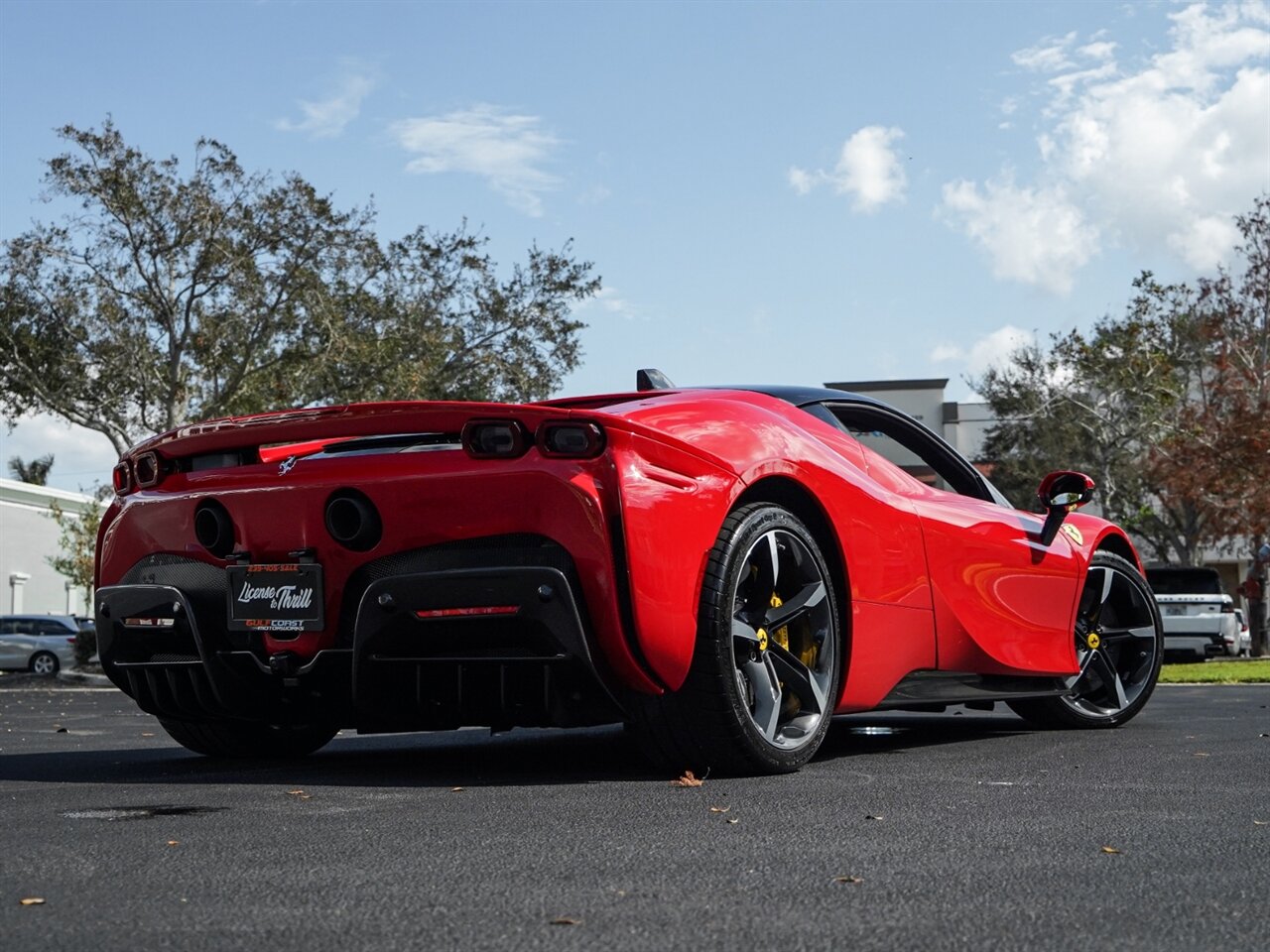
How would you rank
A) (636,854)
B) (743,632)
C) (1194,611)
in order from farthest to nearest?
(1194,611) → (743,632) → (636,854)

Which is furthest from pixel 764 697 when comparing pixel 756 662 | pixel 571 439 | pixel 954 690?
pixel 954 690

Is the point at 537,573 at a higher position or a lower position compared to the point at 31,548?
lower

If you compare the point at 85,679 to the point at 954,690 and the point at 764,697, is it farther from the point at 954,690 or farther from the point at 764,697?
the point at 764,697

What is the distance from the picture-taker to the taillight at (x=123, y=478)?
206 inches

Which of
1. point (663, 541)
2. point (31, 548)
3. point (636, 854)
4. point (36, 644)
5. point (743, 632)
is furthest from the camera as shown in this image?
point (31, 548)

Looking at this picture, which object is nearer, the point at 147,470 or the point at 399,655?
the point at 399,655

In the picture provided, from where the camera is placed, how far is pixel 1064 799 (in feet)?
14.0

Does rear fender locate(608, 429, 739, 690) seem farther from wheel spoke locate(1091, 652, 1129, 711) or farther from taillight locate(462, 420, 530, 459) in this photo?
wheel spoke locate(1091, 652, 1129, 711)

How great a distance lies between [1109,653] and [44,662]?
30.4m

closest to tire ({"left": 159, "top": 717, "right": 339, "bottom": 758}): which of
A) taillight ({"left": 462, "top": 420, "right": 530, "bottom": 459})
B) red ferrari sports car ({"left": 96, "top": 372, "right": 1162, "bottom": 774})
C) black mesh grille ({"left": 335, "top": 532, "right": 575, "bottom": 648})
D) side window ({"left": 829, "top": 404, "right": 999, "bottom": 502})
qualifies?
red ferrari sports car ({"left": 96, "top": 372, "right": 1162, "bottom": 774})

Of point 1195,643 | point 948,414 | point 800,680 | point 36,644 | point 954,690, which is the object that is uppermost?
point 948,414

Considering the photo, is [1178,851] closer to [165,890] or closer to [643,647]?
[643,647]

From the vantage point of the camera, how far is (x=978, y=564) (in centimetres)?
602

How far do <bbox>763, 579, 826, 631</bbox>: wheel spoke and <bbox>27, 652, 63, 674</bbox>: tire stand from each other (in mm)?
31506
